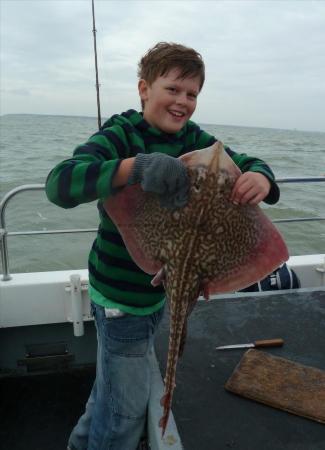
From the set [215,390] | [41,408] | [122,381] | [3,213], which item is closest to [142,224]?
[122,381]

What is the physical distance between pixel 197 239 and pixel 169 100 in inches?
29.1

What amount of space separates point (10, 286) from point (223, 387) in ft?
6.20

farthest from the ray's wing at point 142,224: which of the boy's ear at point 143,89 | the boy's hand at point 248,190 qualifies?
the boy's ear at point 143,89

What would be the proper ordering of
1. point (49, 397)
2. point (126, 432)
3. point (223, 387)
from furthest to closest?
point (49, 397)
point (223, 387)
point (126, 432)

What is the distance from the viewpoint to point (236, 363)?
8.68ft

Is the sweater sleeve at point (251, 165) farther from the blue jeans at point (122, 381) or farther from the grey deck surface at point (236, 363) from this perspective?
the grey deck surface at point (236, 363)

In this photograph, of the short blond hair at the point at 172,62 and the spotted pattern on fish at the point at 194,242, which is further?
the short blond hair at the point at 172,62

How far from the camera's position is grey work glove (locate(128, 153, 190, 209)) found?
4.85 feet

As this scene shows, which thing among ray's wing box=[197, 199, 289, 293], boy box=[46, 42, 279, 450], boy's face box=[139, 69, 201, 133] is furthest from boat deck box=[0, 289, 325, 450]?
boy's face box=[139, 69, 201, 133]

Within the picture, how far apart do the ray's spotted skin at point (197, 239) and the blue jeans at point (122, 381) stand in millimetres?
533

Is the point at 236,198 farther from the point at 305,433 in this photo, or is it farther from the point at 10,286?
the point at 10,286

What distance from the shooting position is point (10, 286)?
3.32 m

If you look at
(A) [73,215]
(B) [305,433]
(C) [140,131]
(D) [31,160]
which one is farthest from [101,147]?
Answer: (D) [31,160]

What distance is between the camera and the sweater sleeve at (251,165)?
1870mm
